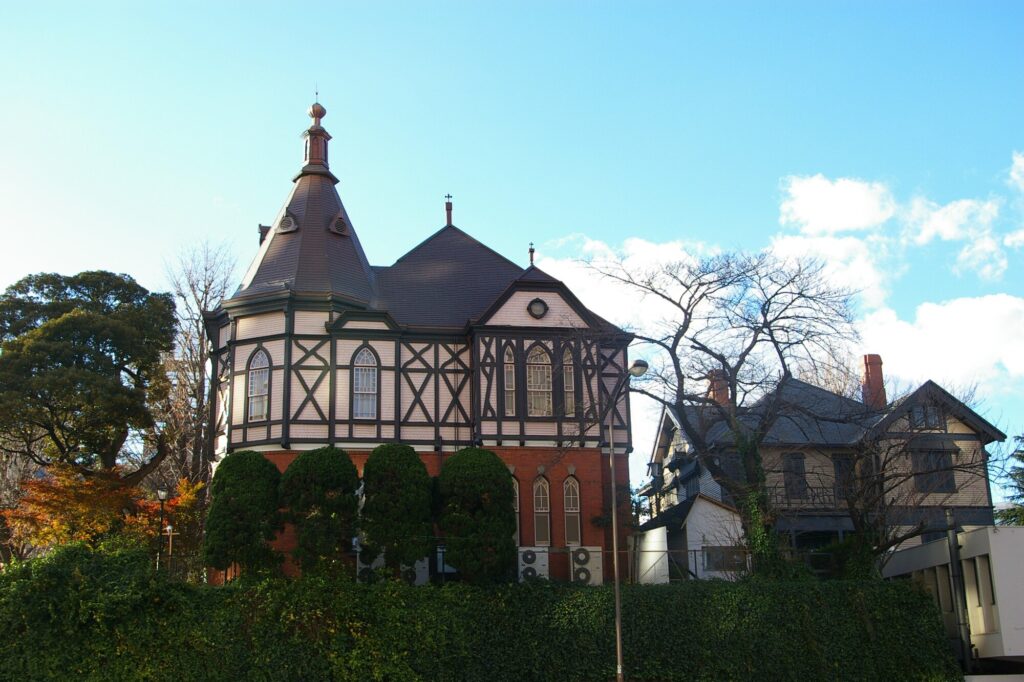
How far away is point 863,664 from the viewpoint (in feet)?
87.8

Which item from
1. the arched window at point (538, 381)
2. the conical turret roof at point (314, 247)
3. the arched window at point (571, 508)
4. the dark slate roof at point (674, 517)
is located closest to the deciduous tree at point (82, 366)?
the conical turret roof at point (314, 247)

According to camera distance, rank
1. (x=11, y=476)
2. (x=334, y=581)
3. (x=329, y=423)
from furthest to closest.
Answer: (x=11, y=476) < (x=329, y=423) < (x=334, y=581)

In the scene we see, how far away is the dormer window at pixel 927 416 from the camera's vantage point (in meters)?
35.5

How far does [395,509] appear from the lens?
26656 mm

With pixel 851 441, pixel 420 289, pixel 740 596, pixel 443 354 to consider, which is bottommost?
pixel 740 596

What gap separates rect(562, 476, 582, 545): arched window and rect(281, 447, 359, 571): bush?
303 inches

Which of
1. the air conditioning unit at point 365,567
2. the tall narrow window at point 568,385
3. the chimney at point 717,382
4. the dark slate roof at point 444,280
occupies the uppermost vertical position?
the dark slate roof at point 444,280

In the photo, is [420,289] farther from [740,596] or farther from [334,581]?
[740,596]

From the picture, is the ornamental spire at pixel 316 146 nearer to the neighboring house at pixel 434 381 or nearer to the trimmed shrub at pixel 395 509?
the neighboring house at pixel 434 381

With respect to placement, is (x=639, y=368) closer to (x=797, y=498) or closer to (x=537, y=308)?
(x=537, y=308)

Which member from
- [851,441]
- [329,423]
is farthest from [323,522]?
[851,441]

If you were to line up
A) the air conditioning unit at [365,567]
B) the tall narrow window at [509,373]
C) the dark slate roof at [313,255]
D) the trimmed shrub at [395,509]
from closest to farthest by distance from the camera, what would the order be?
the trimmed shrub at [395,509] < the air conditioning unit at [365,567] < the tall narrow window at [509,373] < the dark slate roof at [313,255]

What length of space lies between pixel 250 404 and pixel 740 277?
15.3 meters

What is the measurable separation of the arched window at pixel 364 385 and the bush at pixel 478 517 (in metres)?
5.48
